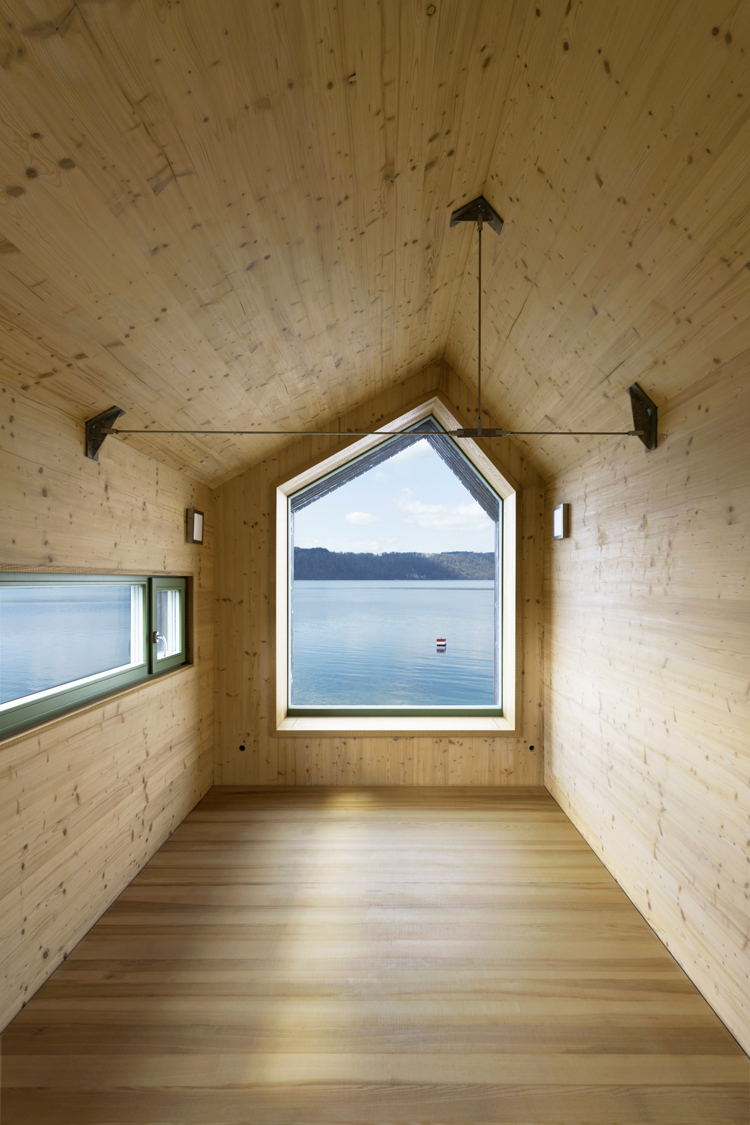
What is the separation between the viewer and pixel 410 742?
4398 mm

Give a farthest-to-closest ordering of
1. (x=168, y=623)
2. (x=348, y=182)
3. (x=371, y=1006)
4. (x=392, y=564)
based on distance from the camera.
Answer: (x=392, y=564) < (x=168, y=623) < (x=371, y=1006) < (x=348, y=182)

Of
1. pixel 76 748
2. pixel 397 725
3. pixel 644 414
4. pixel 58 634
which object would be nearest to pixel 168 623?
pixel 58 634

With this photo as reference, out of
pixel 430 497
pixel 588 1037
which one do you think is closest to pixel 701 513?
pixel 588 1037

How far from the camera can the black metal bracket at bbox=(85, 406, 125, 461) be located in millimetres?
2613

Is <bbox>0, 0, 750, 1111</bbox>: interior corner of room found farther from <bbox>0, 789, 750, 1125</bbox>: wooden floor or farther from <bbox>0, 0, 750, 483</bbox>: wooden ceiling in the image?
<bbox>0, 789, 750, 1125</bbox>: wooden floor

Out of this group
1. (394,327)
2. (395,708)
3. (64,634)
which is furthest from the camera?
(395,708)

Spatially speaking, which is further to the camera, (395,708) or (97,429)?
(395,708)

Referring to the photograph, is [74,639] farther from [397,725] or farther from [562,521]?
[562,521]

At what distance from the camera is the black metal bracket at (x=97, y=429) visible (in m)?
2.61

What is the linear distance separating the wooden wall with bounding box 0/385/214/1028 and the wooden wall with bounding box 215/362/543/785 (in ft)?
2.43

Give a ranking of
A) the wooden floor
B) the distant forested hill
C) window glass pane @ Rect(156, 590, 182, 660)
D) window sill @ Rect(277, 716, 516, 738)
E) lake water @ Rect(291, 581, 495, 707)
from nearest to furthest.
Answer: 1. the wooden floor
2. window glass pane @ Rect(156, 590, 182, 660)
3. window sill @ Rect(277, 716, 516, 738)
4. lake water @ Rect(291, 581, 495, 707)
5. the distant forested hill

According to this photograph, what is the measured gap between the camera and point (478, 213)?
2438 mm

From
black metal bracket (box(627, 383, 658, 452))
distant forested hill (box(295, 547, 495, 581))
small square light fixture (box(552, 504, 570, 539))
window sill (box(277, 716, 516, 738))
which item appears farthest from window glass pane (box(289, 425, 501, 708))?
black metal bracket (box(627, 383, 658, 452))

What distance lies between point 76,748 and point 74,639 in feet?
1.68
